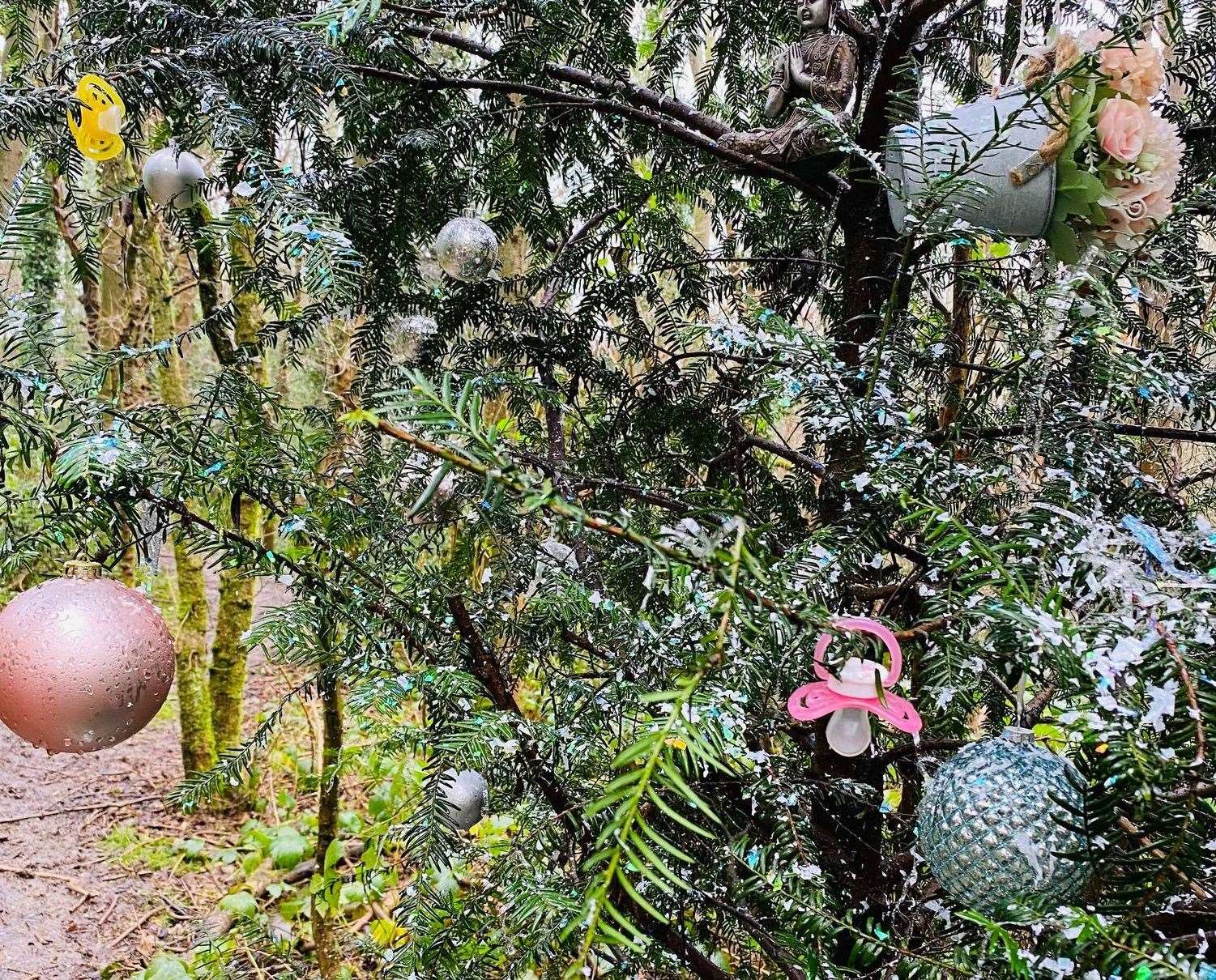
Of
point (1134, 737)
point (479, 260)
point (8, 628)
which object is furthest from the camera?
point (479, 260)

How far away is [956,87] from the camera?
1186 mm

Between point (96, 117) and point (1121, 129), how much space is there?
817 mm

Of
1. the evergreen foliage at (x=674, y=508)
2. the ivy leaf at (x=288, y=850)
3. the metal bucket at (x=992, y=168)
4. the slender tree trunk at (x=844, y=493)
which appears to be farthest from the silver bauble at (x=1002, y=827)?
the ivy leaf at (x=288, y=850)

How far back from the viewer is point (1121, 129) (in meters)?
0.62

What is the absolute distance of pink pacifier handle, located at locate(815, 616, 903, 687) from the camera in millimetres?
403

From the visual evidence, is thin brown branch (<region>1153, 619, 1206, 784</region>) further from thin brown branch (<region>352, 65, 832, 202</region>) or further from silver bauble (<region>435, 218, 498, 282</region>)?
silver bauble (<region>435, 218, 498, 282</region>)

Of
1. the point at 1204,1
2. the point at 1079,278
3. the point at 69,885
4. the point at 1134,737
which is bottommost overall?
the point at 69,885

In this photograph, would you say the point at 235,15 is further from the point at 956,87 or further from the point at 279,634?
the point at 956,87

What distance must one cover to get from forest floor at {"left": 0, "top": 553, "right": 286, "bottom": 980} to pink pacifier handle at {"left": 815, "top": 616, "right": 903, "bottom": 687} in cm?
204

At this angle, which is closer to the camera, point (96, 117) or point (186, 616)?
point (96, 117)

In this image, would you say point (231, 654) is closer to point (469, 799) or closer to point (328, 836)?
point (328, 836)

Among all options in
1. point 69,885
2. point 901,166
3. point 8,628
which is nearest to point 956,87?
point 901,166

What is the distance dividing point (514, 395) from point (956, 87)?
774 millimetres

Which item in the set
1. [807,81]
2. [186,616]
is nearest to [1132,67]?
[807,81]
